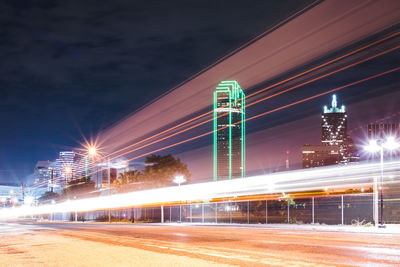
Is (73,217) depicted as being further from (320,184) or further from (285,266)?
(285,266)

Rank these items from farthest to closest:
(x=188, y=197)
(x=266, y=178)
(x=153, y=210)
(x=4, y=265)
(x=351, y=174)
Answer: (x=153, y=210), (x=188, y=197), (x=266, y=178), (x=351, y=174), (x=4, y=265)

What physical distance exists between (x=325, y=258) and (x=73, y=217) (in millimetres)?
79172

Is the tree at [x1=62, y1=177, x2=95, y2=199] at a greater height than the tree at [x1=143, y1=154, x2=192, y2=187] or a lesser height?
lesser

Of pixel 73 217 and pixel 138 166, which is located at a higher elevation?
pixel 138 166

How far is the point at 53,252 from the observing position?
49.7 ft

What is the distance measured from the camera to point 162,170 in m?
78.3

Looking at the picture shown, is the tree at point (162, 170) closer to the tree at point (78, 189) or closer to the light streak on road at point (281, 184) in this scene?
the light streak on road at point (281, 184)

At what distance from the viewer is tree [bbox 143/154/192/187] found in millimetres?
75750

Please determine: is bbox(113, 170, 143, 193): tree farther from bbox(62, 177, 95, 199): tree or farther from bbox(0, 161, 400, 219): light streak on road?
bbox(62, 177, 95, 199): tree

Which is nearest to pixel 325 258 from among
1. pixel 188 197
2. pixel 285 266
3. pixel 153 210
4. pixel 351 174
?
pixel 285 266

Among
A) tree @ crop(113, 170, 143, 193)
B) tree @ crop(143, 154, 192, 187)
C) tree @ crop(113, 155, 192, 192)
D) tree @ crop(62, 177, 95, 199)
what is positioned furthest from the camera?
tree @ crop(62, 177, 95, 199)

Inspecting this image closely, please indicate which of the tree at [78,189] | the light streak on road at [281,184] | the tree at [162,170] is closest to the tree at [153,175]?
the tree at [162,170]

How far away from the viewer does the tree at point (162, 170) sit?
75750 mm

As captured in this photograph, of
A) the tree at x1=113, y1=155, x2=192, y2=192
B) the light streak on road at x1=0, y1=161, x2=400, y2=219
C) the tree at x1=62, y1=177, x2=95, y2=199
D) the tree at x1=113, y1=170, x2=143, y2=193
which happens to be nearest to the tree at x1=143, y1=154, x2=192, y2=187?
the tree at x1=113, y1=155, x2=192, y2=192
